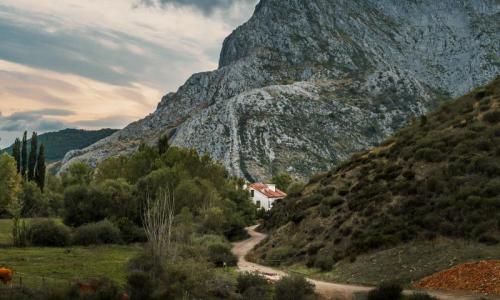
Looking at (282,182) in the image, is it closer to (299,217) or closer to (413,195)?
(299,217)

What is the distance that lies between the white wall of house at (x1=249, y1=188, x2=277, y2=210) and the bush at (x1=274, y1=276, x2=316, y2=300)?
97101mm

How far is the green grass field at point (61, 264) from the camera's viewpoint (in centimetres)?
3081

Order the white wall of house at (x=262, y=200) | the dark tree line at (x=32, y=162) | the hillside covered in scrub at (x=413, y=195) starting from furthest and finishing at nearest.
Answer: the white wall of house at (x=262, y=200)
the dark tree line at (x=32, y=162)
the hillside covered in scrub at (x=413, y=195)

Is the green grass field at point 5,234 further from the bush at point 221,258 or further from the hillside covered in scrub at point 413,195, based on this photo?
the hillside covered in scrub at point 413,195

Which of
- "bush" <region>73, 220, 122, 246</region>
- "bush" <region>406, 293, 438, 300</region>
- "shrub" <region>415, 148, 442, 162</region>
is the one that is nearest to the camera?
"bush" <region>406, 293, 438, 300</region>

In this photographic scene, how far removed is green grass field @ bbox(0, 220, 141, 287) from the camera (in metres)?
30.8

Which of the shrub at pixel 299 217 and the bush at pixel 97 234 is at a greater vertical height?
the shrub at pixel 299 217

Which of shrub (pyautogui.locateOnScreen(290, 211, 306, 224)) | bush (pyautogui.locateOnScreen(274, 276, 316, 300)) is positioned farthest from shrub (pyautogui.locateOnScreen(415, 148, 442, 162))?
bush (pyautogui.locateOnScreen(274, 276, 316, 300))

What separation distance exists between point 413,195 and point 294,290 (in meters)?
23.4

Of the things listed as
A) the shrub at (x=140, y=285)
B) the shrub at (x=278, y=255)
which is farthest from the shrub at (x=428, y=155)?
the shrub at (x=140, y=285)

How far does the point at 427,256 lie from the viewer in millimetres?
36000

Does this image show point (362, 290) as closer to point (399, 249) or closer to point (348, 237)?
point (399, 249)

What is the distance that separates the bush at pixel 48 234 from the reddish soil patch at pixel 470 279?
1568 inches

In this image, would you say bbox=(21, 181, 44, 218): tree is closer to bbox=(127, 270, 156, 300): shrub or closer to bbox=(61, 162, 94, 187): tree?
bbox=(61, 162, 94, 187): tree
